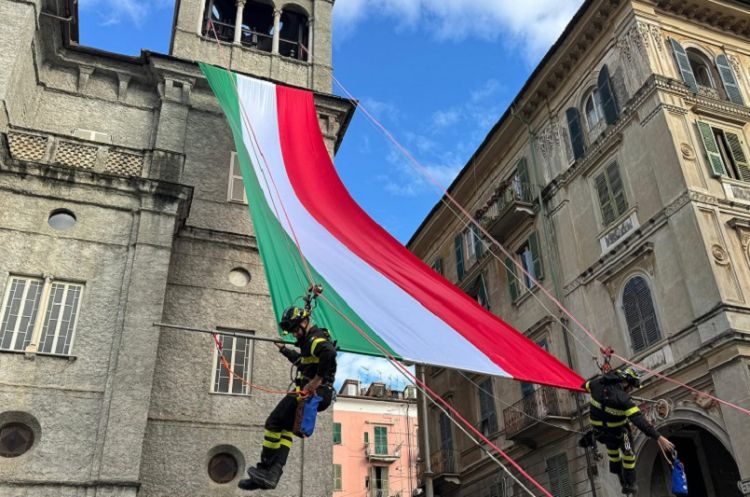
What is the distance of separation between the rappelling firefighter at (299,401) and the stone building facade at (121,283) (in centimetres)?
512

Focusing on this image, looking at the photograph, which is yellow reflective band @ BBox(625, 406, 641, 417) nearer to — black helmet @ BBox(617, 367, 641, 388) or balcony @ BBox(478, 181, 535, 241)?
black helmet @ BBox(617, 367, 641, 388)

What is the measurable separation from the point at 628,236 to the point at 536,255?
4.83 metres

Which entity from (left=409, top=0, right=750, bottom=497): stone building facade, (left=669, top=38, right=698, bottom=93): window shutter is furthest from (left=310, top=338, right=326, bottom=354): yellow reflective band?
(left=669, top=38, right=698, bottom=93): window shutter

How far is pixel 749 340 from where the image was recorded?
15539mm

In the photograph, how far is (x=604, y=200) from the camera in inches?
844

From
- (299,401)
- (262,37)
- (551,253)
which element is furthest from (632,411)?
(262,37)

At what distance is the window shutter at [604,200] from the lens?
21.0 meters

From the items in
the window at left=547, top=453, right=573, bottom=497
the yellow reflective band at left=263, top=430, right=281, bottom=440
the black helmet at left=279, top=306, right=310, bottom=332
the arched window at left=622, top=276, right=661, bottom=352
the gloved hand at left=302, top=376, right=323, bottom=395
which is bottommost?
the yellow reflective band at left=263, top=430, right=281, bottom=440

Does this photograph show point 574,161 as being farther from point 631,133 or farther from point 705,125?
point 705,125

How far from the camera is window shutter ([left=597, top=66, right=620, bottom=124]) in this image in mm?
21625

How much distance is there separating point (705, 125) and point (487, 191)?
1046cm

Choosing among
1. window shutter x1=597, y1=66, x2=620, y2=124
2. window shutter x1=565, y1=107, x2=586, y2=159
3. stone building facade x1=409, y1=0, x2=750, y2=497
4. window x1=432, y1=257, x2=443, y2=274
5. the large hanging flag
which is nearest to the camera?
the large hanging flag

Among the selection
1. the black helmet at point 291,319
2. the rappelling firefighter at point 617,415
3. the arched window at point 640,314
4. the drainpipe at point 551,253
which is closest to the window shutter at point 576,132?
the drainpipe at point 551,253

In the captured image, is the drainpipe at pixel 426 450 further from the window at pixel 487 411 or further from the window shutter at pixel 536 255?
the window shutter at pixel 536 255
